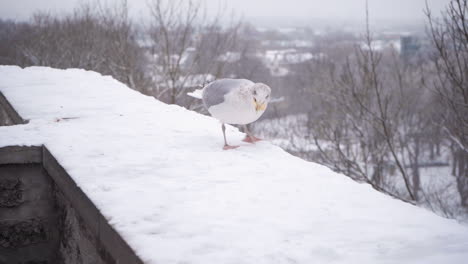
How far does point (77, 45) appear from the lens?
21.1 meters

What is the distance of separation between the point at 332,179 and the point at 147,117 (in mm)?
2624

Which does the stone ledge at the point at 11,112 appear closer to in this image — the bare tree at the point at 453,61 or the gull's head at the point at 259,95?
the gull's head at the point at 259,95

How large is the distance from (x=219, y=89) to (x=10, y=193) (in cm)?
194

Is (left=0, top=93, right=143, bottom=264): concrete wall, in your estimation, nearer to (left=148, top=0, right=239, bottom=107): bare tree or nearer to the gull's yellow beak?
the gull's yellow beak

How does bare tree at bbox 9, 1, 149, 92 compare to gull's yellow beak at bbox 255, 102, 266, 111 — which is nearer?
gull's yellow beak at bbox 255, 102, 266, 111

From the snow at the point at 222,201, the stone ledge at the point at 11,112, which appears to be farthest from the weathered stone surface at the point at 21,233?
the stone ledge at the point at 11,112

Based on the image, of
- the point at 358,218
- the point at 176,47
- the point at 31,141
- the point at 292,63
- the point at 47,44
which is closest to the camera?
the point at 358,218

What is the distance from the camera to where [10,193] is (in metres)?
3.52

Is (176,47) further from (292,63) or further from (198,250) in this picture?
(292,63)

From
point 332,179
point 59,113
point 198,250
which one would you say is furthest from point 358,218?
point 59,113

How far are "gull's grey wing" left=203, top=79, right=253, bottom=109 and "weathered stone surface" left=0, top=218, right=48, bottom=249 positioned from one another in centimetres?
178

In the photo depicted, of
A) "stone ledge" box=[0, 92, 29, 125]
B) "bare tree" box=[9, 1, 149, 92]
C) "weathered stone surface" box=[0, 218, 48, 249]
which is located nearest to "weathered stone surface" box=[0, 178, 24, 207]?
"weathered stone surface" box=[0, 218, 48, 249]

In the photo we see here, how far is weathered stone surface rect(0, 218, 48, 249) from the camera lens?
3486 millimetres

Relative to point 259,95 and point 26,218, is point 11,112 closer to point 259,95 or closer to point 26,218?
point 26,218
